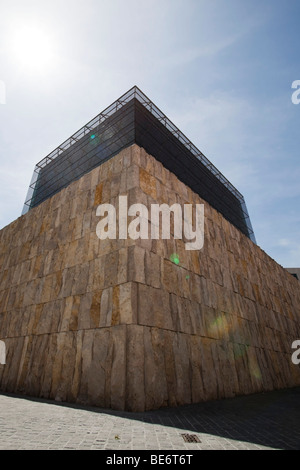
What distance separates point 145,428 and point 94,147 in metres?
18.9

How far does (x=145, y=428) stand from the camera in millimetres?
3934

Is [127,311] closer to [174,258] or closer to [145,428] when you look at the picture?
[145,428]

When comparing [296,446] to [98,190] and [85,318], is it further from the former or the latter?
[98,190]

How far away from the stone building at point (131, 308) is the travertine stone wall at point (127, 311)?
0.12 feet

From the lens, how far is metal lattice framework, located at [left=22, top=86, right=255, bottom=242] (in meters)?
18.1

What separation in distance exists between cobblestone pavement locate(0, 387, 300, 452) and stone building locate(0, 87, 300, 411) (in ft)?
3.06

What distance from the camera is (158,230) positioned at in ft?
26.6

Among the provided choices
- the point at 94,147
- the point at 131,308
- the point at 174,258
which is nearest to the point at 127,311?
the point at 131,308

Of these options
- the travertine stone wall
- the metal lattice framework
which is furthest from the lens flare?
the metal lattice framework

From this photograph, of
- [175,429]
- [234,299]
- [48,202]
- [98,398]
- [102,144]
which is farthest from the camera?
[102,144]

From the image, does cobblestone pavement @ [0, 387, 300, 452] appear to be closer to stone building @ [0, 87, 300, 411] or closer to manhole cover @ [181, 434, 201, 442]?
manhole cover @ [181, 434, 201, 442]

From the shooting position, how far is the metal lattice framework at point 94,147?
713 inches
